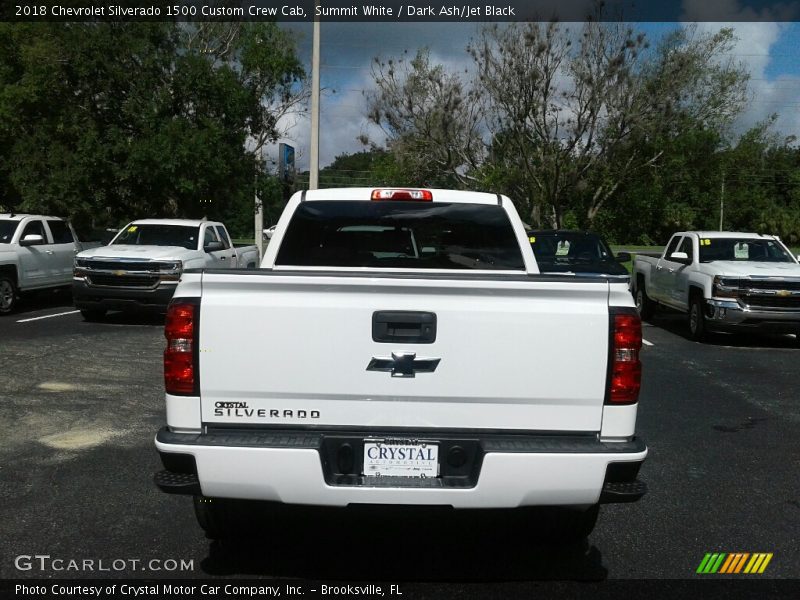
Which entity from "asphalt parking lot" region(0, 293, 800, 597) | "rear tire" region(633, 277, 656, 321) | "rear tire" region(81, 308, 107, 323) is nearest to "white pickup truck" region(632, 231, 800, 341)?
"rear tire" region(633, 277, 656, 321)

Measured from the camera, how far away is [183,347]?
375cm

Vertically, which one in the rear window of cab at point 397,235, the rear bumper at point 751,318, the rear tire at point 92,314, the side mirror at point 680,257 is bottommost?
the rear tire at point 92,314

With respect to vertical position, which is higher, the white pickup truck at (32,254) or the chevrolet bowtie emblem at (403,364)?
the chevrolet bowtie emblem at (403,364)

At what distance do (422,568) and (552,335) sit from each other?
140 centimetres

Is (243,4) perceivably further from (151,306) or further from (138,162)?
(151,306)

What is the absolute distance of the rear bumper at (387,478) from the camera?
363cm

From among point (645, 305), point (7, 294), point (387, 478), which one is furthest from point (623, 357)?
point (7, 294)

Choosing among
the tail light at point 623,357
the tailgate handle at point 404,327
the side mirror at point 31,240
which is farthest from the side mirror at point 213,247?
the tail light at point 623,357

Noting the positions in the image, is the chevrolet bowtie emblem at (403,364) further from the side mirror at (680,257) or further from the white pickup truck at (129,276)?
the side mirror at (680,257)

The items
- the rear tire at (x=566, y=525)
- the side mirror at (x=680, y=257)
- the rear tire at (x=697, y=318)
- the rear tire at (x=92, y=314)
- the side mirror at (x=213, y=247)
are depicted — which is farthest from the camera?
the side mirror at (x=213, y=247)

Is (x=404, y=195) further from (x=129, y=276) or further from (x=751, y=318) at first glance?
(x=129, y=276)

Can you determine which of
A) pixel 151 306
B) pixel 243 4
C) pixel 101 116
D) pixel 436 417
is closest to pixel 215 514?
pixel 436 417

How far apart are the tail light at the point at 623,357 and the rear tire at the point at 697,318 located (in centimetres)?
1039

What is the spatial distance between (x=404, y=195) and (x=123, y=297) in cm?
994
